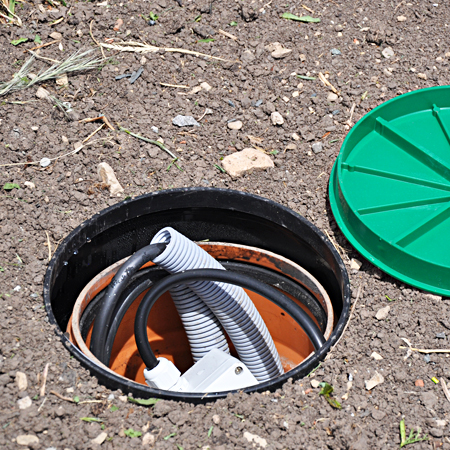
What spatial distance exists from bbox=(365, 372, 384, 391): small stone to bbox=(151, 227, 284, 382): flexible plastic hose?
0.72 meters

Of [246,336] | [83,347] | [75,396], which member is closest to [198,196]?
[246,336]

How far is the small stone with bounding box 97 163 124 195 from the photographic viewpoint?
236 cm

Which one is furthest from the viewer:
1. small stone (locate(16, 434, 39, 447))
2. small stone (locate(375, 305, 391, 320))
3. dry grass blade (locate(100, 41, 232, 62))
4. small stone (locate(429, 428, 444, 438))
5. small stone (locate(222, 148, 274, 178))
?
dry grass blade (locate(100, 41, 232, 62))

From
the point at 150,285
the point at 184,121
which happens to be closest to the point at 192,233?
the point at 150,285

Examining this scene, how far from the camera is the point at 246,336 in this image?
240cm

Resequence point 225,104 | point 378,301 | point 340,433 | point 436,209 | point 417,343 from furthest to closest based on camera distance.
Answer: point 225,104 → point 436,209 → point 378,301 → point 417,343 → point 340,433

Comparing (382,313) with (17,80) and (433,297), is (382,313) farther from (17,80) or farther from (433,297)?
(17,80)

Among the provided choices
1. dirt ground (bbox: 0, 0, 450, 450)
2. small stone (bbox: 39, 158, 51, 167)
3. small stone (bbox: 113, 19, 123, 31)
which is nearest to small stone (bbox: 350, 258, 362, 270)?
dirt ground (bbox: 0, 0, 450, 450)

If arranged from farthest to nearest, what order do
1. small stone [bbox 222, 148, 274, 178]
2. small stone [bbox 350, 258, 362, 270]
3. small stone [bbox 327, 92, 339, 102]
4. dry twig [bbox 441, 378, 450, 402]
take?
small stone [bbox 327, 92, 339, 102], small stone [bbox 222, 148, 274, 178], small stone [bbox 350, 258, 362, 270], dry twig [bbox 441, 378, 450, 402]

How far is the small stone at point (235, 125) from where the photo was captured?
260cm

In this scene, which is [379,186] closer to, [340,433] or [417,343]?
[417,343]

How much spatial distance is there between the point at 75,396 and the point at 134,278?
912 mm

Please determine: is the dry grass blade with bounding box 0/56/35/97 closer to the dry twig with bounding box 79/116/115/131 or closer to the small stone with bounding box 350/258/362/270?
the dry twig with bounding box 79/116/115/131

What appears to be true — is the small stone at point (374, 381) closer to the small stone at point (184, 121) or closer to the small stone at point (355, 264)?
the small stone at point (355, 264)
